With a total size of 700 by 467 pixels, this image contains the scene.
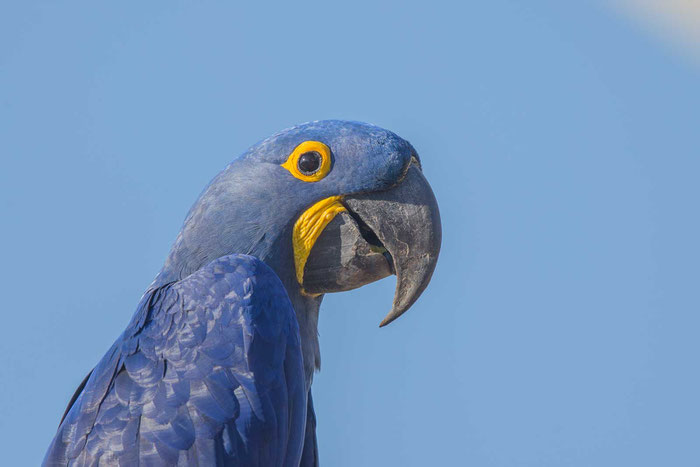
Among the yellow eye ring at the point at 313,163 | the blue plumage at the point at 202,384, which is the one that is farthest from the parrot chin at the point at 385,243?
the blue plumage at the point at 202,384

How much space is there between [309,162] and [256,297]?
754mm

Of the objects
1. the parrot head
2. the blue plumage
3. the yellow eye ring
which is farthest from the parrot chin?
the blue plumage

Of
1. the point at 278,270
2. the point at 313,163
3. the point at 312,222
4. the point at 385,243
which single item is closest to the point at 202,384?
the point at 278,270

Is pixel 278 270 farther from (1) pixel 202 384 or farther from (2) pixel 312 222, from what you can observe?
(1) pixel 202 384

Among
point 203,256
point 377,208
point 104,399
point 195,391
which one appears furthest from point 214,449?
point 377,208

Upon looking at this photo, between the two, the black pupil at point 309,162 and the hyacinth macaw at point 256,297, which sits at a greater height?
the black pupil at point 309,162

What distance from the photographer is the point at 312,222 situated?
443 centimetres

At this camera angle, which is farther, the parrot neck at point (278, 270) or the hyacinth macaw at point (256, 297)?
the parrot neck at point (278, 270)

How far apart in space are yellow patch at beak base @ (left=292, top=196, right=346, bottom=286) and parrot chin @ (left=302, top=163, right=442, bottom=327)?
1.2 inches

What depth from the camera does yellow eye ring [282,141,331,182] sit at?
445 cm

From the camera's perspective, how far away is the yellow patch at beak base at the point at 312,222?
14.5 feet

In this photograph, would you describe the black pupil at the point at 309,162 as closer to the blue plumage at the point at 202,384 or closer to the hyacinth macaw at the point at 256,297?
the hyacinth macaw at the point at 256,297

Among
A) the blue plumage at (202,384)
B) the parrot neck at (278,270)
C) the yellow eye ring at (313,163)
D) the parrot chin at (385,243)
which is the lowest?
the blue plumage at (202,384)

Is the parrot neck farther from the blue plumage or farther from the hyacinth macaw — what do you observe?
the blue plumage
